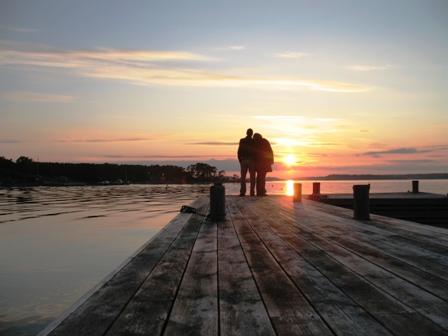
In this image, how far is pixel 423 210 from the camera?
15.5 metres

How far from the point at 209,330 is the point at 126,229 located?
16.4m

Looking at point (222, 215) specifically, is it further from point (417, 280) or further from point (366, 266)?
point (417, 280)

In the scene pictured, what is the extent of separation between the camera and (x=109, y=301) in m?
3.03

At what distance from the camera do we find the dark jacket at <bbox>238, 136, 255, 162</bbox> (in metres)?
16.1

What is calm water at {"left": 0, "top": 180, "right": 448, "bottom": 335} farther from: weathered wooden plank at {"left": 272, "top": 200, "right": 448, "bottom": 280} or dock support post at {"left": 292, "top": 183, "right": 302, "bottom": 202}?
dock support post at {"left": 292, "top": 183, "right": 302, "bottom": 202}

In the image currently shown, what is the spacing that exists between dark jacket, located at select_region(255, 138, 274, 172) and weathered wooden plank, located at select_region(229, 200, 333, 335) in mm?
11477

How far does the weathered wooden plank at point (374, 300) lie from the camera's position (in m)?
2.46

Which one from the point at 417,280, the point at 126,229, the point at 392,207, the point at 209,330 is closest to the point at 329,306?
the point at 209,330

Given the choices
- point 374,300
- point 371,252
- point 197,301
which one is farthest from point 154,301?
point 371,252

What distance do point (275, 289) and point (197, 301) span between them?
0.68 metres

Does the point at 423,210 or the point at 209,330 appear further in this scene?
the point at 423,210

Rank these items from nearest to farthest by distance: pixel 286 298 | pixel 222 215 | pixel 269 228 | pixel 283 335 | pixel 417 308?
1. pixel 283 335
2. pixel 417 308
3. pixel 286 298
4. pixel 269 228
5. pixel 222 215

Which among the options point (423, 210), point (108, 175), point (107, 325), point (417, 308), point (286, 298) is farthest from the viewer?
point (108, 175)

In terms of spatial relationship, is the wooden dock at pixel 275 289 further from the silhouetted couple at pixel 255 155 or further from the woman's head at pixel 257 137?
the woman's head at pixel 257 137
